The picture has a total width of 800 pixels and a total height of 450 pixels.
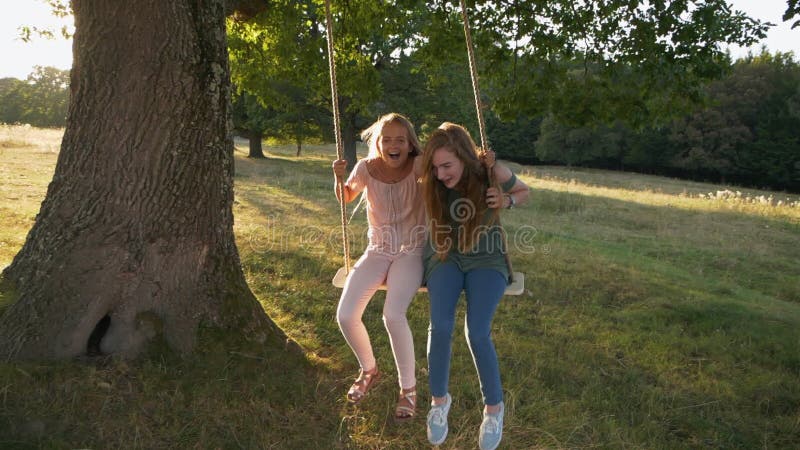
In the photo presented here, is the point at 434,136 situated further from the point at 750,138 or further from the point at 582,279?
the point at 750,138

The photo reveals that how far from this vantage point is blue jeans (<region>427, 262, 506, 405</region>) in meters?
3.18

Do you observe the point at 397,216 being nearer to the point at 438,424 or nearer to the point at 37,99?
the point at 438,424

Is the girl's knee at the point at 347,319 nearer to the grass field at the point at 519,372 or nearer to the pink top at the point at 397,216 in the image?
the pink top at the point at 397,216

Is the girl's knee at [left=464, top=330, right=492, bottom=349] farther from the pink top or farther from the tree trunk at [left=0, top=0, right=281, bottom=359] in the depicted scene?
the tree trunk at [left=0, top=0, right=281, bottom=359]

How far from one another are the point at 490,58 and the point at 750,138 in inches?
1631

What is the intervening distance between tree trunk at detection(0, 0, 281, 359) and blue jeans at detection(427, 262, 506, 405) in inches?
63.7

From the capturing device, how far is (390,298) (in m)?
3.41

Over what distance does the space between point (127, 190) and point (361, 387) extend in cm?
197

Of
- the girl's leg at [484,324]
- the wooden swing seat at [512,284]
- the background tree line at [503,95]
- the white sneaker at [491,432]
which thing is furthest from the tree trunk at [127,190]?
the background tree line at [503,95]

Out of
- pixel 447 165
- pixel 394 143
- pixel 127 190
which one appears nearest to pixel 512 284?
pixel 447 165

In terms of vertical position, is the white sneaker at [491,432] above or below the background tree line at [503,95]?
below

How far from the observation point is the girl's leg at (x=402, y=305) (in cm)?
340

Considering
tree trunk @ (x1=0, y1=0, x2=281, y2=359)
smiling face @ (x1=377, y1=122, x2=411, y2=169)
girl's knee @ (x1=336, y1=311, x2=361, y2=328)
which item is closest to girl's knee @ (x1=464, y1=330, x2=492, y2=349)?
girl's knee @ (x1=336, y1=311, x2=361, y2=328)

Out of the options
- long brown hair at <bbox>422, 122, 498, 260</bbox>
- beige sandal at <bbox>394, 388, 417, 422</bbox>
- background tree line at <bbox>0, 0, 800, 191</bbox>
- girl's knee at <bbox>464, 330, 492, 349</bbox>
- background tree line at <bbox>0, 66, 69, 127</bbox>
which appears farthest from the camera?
background tree line at <bbox>0, 66, 69, 127</bbox>
